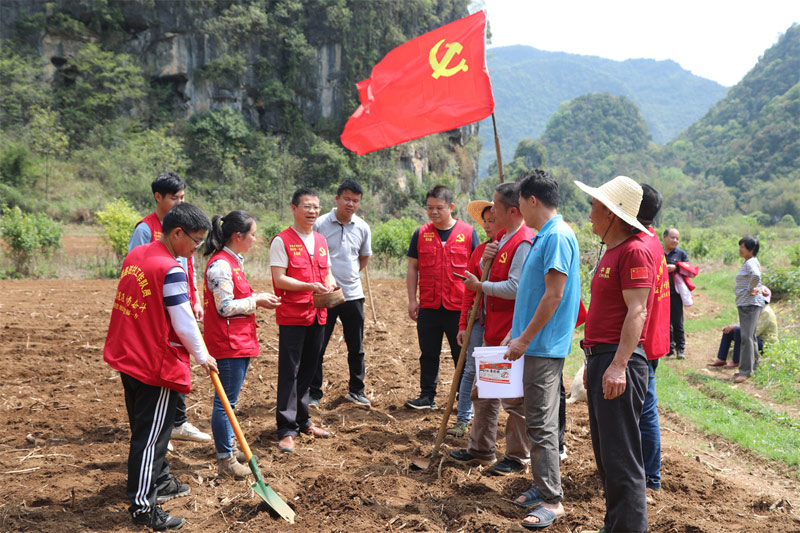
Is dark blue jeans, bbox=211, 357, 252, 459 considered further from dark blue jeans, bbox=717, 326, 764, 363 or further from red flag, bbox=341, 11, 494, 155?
dark blue jeans, bbox=717, 326, 764, 363

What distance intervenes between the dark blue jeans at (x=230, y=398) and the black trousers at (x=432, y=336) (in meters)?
1.89

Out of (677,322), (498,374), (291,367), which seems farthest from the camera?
(677,322)

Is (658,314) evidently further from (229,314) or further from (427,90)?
(427,90)

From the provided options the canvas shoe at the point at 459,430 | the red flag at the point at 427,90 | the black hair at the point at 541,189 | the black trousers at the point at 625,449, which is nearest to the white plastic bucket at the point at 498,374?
the black trousers at the point at 625,449

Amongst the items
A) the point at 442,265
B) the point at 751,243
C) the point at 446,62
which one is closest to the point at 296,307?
the point at 442,265

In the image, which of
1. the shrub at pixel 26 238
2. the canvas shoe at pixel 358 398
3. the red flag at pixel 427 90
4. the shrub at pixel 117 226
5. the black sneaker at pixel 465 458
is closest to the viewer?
the black sneaker at pixel 465 458

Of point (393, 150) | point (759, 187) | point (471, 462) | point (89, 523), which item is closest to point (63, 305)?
point (89, 523)

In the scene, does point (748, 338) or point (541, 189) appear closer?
point (541, 189)

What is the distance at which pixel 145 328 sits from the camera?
3.10m

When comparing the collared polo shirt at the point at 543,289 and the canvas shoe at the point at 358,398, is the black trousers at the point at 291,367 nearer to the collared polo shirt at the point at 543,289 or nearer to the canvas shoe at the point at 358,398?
the canvas shoe at the point at 358,398

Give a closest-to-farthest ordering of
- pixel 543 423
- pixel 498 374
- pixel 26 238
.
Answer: pixel 543 423 → pixel 498 374 → pixel 26 238

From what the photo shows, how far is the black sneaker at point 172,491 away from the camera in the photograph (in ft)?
11.5

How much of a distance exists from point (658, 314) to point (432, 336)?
2.51 m

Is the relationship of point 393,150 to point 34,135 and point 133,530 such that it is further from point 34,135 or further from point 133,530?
point 133,530
